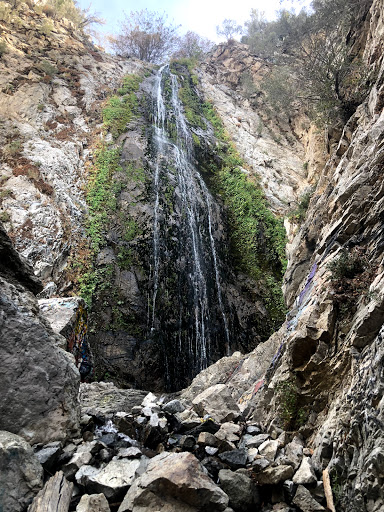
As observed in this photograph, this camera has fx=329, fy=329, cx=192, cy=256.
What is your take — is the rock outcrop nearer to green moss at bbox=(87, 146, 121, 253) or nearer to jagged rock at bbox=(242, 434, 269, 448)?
jagged rock at bbox=(242, 434, 269, 448)

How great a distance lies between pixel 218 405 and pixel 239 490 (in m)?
1.81

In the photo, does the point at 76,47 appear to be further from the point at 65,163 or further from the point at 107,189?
the point at 107,189

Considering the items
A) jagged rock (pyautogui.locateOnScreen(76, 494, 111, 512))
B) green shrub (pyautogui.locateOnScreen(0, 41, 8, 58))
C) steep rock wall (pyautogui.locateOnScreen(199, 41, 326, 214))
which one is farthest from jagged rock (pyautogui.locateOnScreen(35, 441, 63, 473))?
green shrub (pyautogui.locateOnScreen(0, 41, 8, 58))

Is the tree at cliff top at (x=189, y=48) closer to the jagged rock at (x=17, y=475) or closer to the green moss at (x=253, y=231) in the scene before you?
the green moss at (x=253, y=231)

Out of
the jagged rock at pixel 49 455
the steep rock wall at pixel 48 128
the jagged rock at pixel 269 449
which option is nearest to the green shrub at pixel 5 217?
the steep rock wall at pixel 48 128

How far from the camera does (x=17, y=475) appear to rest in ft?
8.24

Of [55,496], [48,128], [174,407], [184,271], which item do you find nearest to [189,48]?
[48,128]

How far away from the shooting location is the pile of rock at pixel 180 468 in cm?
244

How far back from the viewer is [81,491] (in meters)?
2.71

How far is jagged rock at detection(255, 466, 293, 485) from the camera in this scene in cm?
278

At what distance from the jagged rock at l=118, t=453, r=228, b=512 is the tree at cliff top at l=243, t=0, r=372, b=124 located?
411 inches

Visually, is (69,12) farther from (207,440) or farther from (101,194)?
(207,440)

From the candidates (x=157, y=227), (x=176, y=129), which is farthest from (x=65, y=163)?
(x=176, y=129)

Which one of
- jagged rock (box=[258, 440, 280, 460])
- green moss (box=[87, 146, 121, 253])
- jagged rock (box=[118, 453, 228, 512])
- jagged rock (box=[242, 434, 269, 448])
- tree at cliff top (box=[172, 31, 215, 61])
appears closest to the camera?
jagged rock (box=[118, 453, 228, 512])
